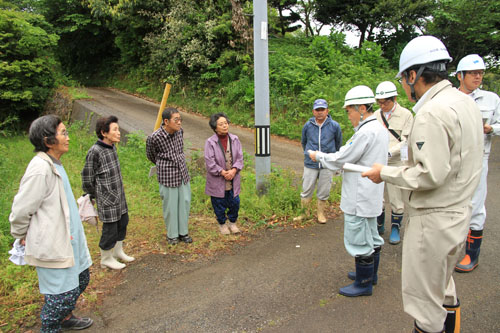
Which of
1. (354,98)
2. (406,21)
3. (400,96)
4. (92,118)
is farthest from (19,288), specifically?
(406,21)

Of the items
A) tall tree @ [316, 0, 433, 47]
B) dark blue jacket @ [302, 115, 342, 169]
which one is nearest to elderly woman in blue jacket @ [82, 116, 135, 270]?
dark blue jacket @ [302, 115, 342, 169]

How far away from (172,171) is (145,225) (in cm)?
133

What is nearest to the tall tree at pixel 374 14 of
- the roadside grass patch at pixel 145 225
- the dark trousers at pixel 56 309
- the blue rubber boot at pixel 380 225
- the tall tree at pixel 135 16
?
the tall tree at pixel 135 16

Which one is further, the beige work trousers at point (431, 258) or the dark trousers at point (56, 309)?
the dark trousers at point (56, 309)

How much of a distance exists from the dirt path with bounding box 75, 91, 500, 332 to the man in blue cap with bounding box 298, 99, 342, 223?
0.90 m

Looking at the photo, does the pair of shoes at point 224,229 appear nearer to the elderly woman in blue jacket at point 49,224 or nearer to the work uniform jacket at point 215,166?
the work uniform jacket at point 215,166

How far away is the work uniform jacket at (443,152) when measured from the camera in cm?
216

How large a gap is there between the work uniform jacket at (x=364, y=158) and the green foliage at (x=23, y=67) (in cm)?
1472

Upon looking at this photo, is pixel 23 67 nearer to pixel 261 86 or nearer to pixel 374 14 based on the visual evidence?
pixel 261 86

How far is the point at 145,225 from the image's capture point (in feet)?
18.3

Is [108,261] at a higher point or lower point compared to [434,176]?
lower

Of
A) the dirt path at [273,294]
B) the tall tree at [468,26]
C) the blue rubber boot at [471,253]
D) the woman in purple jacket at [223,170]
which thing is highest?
the tall tree at [468,26]

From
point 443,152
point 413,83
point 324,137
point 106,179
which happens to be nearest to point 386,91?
point 324,137

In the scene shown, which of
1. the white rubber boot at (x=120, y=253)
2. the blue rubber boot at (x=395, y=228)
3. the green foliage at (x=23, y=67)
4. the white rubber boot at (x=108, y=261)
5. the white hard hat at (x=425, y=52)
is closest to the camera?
the white hard hat at (x=425, y=52)
